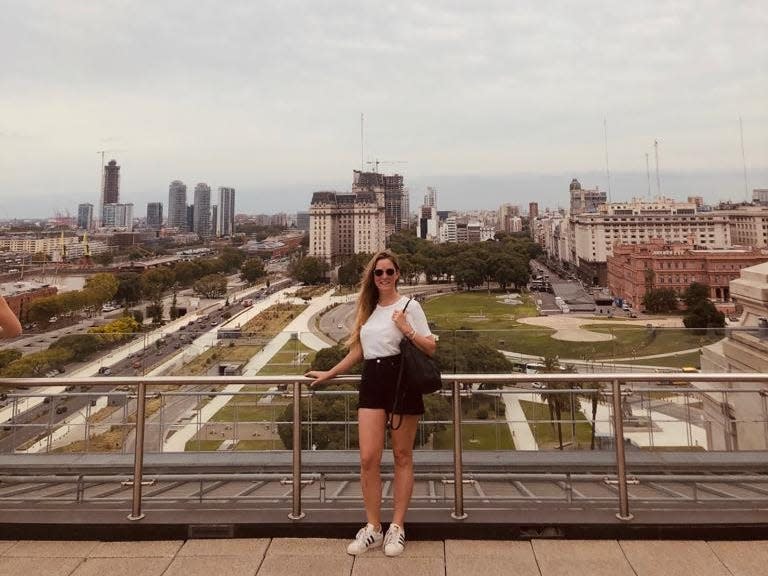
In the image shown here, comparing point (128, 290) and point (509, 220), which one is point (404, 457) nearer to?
point (128, 290)

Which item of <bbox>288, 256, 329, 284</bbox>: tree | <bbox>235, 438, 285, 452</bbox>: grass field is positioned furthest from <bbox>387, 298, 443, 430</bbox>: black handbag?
<bbox>288, 256, 329, 284</bbox>: tree

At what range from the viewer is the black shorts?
2.24 meters

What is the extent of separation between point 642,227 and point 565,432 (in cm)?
7583

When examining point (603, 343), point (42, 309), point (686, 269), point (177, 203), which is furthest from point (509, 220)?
point (603, 343)

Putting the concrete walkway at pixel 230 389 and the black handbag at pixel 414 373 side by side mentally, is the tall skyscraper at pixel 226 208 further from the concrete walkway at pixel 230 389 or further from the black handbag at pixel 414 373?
the black handbag at pixel 414 373

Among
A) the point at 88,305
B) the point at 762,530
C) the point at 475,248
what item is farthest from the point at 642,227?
the point at 762,530

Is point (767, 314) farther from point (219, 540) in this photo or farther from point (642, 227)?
point (642, 227)

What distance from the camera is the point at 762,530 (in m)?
2.20

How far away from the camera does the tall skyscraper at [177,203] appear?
160 meters

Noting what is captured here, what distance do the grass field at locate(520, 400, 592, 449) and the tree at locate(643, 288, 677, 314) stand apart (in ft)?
134

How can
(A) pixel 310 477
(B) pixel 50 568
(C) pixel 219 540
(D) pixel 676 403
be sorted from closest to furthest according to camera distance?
1. (B) pixel 50 568
2. (C) pixel 219 540
3. (A) pixel 310 477
4. (D) pixel 676 403

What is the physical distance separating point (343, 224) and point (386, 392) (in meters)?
88.9

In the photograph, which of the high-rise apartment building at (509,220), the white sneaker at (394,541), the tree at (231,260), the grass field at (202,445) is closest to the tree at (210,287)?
the tree at (231,260)

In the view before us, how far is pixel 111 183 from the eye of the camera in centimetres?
12450
